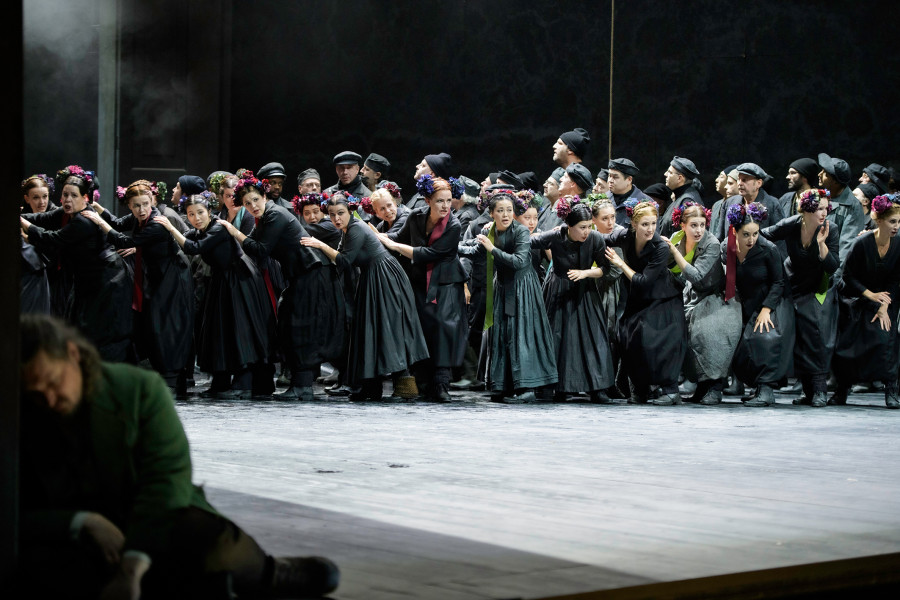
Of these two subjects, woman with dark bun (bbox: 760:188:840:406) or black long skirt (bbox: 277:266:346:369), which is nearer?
woman with dark bun (bbox: 760:188:840:406)

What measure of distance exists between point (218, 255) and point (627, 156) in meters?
5.08

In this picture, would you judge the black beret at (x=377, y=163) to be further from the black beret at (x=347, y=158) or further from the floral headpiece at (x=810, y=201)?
the floral headpiece at (x=810, y=201)

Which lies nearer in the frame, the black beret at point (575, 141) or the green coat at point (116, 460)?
the green coat at point (116, 460)

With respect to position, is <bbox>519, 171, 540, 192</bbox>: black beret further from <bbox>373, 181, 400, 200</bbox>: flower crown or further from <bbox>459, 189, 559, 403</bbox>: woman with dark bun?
<bbox>459, 189, 559, 403</bbox>: woman with dark bun

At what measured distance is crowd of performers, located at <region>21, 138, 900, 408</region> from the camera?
919 cm

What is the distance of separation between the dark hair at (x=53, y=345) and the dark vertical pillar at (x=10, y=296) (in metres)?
0.05

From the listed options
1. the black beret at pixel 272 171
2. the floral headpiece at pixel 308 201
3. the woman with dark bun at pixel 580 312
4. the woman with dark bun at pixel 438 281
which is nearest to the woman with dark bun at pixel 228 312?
the floral headpiece at pixel 308 201

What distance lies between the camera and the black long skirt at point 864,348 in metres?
9.17

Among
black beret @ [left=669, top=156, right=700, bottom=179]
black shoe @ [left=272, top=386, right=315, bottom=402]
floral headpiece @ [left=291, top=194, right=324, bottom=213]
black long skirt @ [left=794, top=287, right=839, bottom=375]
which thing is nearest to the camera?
black long skirt @ [left=794, top=287, right=839, bottom=375]

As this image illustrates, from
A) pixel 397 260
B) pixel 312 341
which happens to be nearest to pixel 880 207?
pixel 397 260

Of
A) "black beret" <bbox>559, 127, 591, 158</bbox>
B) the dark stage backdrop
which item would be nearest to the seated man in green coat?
"black beret" <bbox>559, 127, 591, 158</bbox>

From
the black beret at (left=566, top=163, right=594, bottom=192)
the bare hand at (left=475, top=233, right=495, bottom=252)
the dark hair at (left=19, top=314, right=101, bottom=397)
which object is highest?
the black beret at (left=566, top=163, right=594, bottom=192)

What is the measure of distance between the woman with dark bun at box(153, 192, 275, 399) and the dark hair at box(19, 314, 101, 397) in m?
6.25

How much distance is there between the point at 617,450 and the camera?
6.78 m
